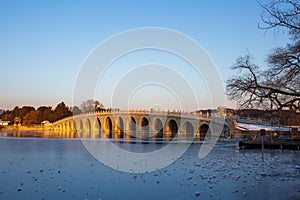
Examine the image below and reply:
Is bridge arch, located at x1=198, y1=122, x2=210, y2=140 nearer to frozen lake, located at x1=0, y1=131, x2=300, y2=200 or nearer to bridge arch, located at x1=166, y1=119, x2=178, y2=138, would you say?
bridge arch, located at x1=166, y1=119, x2=178, y2=138

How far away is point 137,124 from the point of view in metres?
92.9

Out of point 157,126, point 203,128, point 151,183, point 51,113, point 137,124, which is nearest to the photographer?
point 151,183

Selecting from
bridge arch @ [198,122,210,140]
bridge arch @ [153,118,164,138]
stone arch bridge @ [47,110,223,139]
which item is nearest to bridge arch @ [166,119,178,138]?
stone arch bridge @ [47,110,223,139]

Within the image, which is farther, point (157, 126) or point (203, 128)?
point (157, 126)

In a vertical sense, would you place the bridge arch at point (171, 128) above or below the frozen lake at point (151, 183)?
above

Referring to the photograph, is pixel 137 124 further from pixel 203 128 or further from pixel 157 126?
pixel 203 128

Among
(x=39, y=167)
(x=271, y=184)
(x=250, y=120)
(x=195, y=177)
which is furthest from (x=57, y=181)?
(x=250, y=120)

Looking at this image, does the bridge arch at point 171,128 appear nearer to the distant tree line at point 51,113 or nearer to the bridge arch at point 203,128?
the bridge arch at point 203,128

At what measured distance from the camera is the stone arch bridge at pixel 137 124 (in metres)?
69.5

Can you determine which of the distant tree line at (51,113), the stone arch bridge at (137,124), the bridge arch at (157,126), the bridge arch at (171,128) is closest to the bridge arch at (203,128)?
the stone arch bridge at (137,124)

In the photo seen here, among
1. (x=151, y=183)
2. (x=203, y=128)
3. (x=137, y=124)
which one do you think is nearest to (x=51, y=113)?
(x=137, y=124)

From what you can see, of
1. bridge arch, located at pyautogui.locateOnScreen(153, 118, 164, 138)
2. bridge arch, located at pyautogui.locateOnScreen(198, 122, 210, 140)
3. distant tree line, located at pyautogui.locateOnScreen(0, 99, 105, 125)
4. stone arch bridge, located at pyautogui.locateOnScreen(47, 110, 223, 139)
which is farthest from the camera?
distant tree line, located at pyautogui.locateOnScreen(0, 99, 105, 125)

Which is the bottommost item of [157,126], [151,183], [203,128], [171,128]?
[151,183]

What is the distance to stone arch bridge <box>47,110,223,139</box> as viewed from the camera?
6950 centimetres
